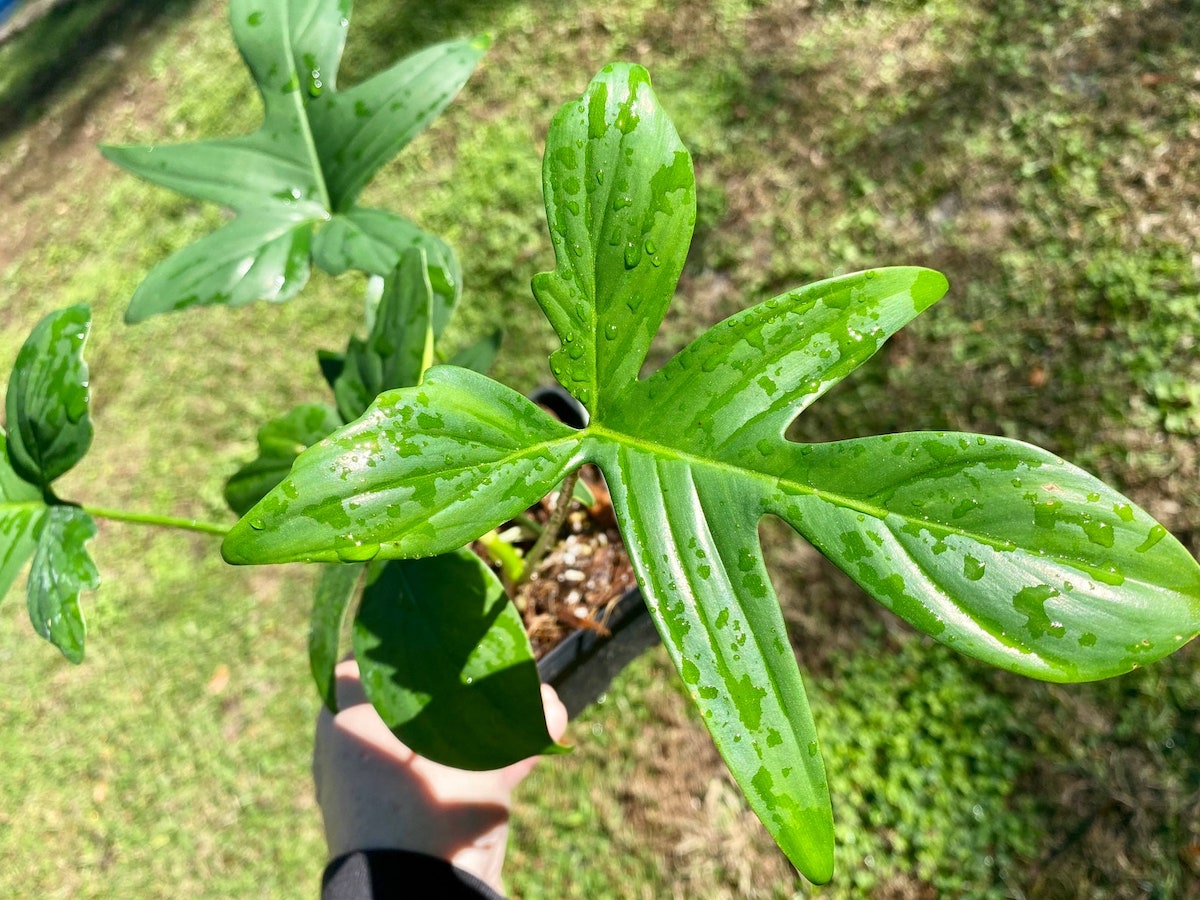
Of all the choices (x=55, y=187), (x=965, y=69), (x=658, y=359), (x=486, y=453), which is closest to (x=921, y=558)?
(x=486, y=453)

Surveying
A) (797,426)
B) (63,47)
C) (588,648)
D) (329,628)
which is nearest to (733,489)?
(329,628)

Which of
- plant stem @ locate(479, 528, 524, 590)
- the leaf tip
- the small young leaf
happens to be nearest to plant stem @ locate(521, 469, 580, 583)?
plant stem @ locate(479, 528, 524, 590)

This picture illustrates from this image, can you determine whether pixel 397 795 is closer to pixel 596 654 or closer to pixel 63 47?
pixel 596 654

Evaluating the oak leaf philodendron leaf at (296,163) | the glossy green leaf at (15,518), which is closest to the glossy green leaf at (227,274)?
the oak leaf philodendron leaf at (296,163)

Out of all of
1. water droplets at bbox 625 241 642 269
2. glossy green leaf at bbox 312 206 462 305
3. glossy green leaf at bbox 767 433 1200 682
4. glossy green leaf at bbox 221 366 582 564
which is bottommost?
glossy green leaf at bbox 767 433 1200 682

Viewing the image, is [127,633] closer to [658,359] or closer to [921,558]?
[658,359]

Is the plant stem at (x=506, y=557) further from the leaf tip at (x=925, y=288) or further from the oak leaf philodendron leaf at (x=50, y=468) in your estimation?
the leaf tip at (x=925, y=288)

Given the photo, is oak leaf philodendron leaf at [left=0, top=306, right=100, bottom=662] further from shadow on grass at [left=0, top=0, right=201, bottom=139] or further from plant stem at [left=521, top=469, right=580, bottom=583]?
shadow on grass at [left=0, top=0, right=201, bottom=139]
